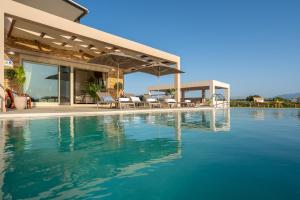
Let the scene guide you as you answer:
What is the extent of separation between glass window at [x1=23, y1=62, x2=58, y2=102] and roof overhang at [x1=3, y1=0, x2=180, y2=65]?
1523 mm

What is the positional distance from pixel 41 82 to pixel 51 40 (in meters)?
2.67

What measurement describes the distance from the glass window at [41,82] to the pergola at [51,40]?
537 mm

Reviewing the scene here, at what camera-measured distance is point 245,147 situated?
10.7 feet

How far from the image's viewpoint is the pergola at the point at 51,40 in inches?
321

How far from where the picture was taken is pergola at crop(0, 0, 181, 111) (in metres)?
8.15

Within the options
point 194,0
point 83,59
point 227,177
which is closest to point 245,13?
point 194,0

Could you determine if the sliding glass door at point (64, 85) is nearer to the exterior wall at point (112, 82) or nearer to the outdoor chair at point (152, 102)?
the exterior wall at point (112, 82)

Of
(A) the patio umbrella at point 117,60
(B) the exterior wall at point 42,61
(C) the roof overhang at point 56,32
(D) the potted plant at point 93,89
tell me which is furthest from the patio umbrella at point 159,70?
(D) the potted plant at point 93,89

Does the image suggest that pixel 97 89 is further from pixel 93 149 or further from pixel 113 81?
pixel 93 149

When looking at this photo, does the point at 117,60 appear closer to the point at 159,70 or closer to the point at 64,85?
the point at 159,70

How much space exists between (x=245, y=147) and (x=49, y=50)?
1314 cm

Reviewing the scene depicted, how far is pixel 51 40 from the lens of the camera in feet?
38.8

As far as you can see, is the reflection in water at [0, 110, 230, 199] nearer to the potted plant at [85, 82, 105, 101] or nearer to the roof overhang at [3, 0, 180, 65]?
the roof overhang at [3, 0, 180, 65]

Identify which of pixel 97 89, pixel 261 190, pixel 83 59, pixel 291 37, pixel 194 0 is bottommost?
pixel 261 190
